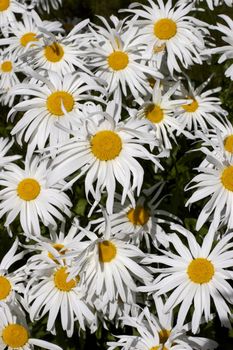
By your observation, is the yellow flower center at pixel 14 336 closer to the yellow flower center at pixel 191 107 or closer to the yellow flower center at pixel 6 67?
the yellow flower center at pixel 191 107

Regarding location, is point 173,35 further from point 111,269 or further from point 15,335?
point 15,335

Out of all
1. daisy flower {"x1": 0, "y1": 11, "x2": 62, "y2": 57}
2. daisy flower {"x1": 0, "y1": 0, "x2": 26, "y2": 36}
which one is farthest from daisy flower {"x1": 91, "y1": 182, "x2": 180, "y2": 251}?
daisy flower {"x1": 0, "y1": 0, "x2": 26, "y2": 36}

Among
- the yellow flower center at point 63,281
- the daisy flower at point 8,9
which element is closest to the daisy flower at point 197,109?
the yellow flower center at point 63,281

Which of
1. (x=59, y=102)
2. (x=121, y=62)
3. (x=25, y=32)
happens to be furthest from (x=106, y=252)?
(x=25, y=32)

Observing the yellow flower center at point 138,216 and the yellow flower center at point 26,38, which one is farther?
the yellow flower center at point 26,38

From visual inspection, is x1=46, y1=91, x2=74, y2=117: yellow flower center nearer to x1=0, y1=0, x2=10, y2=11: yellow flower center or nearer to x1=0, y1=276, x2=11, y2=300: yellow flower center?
x1=0, y1=276, x2=11, y2=300: yellow flower center

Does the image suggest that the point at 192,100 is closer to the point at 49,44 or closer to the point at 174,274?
the point at 49,44
